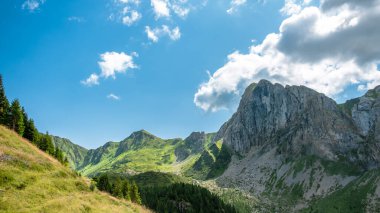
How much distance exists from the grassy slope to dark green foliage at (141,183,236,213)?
306ft

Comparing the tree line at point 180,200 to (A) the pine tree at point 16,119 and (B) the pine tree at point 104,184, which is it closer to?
(B) the pine tree at point 104,184

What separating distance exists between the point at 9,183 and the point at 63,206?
36.8ft

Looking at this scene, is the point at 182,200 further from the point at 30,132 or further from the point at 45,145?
the point at 30,132

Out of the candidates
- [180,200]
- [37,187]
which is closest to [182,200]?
[180,200]

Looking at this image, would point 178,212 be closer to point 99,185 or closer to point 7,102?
point 99,185

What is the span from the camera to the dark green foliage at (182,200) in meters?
163

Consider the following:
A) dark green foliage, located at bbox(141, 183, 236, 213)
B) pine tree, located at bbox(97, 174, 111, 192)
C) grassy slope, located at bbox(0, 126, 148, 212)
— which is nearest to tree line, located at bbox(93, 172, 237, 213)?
dark green foliage, located at bbox(141, 183, 236, 213)

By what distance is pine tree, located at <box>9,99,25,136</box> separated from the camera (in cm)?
9031

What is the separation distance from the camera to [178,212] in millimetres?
166125

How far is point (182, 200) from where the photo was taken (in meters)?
176

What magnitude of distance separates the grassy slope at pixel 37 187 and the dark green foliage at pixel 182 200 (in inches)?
3674


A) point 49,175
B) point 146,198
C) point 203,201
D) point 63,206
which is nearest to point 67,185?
point 49,175

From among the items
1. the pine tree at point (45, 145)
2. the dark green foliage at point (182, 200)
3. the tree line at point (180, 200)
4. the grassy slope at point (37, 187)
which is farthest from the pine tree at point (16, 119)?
the dark green foliage at point (182, 200)

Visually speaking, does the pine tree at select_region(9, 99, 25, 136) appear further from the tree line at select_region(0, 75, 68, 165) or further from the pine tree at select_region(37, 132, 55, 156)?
the pine tree at select_region(37, 132, 55, 156)
